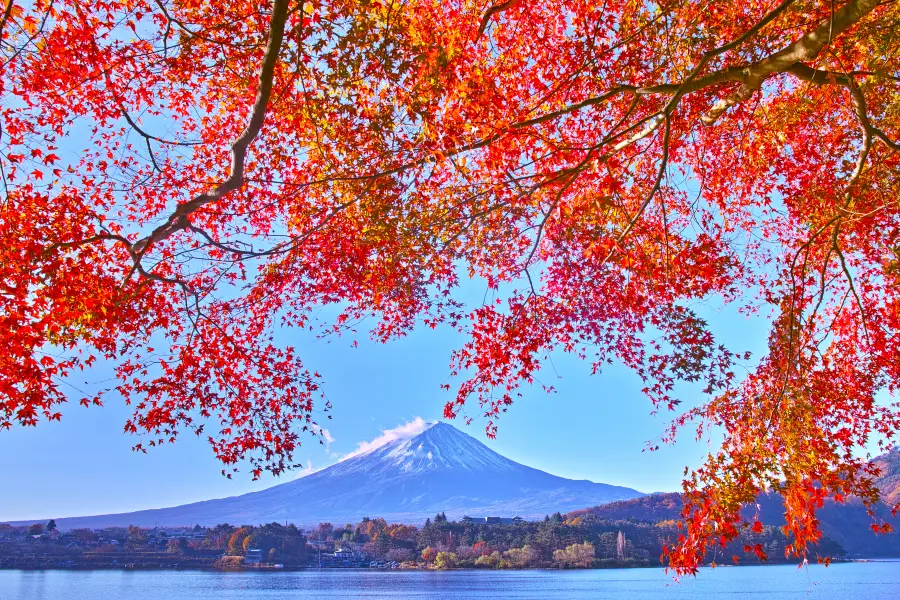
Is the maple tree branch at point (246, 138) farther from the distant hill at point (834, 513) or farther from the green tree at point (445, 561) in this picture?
the green tree at point (445, 561)

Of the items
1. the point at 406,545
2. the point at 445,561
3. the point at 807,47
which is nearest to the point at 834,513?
the point at 445,561

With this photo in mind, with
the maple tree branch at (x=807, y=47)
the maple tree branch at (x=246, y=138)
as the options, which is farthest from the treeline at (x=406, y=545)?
the maple tree branch at (x=246, y=138)

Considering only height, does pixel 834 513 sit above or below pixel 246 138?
below

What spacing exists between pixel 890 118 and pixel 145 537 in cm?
7796

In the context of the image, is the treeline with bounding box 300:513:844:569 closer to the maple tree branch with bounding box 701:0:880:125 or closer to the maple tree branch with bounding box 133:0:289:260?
the maple tree branch with bounding box 701:0:880:125

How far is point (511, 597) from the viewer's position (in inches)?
1679

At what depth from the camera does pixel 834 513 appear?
257 ft

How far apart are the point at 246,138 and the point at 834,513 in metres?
91.3

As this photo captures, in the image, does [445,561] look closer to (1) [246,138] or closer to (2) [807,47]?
(1) [246,138]

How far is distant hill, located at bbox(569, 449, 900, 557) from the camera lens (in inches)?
2307

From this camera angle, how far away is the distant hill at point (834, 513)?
5860cm

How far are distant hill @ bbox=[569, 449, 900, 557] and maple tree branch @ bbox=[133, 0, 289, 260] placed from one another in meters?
56.9

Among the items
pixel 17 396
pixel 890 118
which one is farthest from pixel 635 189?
pixel 17 396

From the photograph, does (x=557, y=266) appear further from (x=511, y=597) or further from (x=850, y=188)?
(x=511, y=597)
